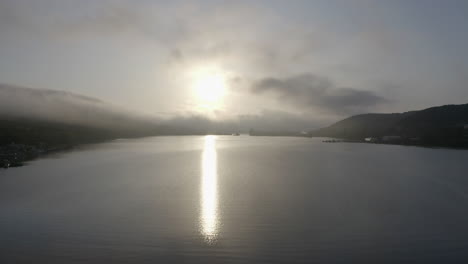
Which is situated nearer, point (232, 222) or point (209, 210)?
point (232, 222)

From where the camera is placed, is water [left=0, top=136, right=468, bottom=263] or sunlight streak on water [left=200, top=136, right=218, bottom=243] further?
sunlight streak on water [left=200, top=136, right=218, bottom=243]

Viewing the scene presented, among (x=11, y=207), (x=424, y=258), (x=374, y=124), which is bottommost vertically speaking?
(x=424, y=258)

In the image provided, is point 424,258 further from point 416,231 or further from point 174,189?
point 174,189

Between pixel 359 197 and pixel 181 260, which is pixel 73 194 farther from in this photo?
pixel 359 197

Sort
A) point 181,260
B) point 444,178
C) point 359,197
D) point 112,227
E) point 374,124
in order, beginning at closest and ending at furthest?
point 181,260
point 112,227
point 359,197
point 444,178
point 374,124

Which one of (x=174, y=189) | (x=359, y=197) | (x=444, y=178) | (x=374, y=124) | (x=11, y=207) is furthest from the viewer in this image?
(x=374, y=124)

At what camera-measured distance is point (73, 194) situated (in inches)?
941

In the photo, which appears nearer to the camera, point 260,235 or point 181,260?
point 181,260

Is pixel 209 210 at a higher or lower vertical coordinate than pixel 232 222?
higher

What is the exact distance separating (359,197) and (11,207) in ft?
82.6

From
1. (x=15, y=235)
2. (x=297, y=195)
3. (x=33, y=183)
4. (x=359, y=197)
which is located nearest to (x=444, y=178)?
(x=359, y=197)

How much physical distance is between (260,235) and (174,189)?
1430cm

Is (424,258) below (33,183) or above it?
below

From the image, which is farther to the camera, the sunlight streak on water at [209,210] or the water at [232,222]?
the sunlight streak on water at [209,210]
